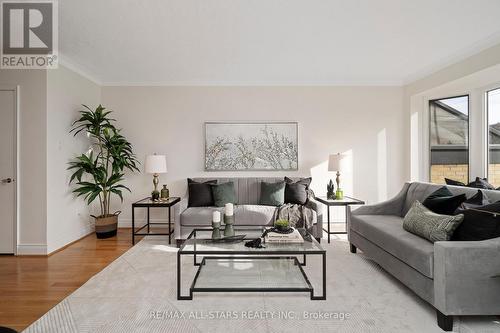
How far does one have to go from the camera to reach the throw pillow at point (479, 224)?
1.93 m

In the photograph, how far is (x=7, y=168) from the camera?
3.38 meters

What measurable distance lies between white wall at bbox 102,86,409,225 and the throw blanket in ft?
3.40

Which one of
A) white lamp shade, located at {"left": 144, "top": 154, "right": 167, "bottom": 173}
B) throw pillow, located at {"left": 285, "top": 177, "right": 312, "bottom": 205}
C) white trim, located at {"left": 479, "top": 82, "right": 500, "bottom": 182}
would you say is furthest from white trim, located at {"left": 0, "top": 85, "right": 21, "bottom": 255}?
white trim, located at {"left": 479, "top": 82, "right": 500, "bottom": 182}

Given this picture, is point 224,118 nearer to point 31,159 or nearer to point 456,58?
point 31,159

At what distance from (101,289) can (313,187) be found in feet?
11.3

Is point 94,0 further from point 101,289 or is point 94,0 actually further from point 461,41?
point 461,41

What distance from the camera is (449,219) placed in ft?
7.09

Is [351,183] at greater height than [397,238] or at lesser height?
greater

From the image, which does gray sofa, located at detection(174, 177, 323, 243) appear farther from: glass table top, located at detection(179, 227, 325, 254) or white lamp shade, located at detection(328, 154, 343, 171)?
glass table top, located at detection(179, 227, 325, 254)

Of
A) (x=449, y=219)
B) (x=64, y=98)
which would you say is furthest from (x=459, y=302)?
(x=64, y=98)

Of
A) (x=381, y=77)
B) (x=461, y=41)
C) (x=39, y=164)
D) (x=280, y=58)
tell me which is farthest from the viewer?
(x=381, y=77)

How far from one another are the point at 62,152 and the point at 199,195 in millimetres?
1993

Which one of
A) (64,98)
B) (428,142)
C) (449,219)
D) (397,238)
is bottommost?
(397,238)

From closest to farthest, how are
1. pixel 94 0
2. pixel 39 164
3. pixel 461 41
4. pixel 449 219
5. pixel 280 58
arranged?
1. pixel 449 219
2. pixel 94 0
3. pixel 461 41
4. pixel 39 164
5. pixel 280 58
